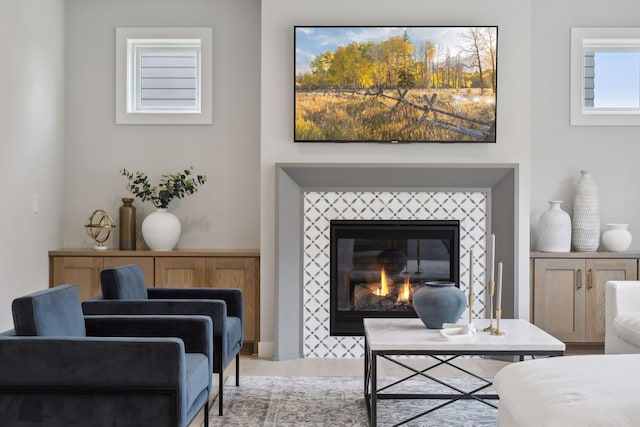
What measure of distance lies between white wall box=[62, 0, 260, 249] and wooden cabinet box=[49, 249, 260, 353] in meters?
0.47

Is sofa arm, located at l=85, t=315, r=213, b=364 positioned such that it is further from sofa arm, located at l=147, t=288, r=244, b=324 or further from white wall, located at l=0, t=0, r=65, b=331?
white wall, located at l=0, t=0, r=65, b=331

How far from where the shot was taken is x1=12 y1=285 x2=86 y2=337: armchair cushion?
269 cm

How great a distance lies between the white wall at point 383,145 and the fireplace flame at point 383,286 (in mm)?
843

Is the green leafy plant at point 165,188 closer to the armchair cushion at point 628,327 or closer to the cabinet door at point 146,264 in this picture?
the cabinet door at point 146,264

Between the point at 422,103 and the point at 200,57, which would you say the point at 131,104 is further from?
the point at 422,103

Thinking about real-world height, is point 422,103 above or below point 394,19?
below

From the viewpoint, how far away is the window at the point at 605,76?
5770mm

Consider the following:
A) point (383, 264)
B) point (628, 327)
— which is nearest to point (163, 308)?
point (383, 264)

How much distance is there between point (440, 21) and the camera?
5203 mm

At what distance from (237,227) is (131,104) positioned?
1.34m

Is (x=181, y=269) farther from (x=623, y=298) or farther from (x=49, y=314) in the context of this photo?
(x=623, y=298)

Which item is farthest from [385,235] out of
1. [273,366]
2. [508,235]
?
[273,366]

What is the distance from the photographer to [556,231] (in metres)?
5.40

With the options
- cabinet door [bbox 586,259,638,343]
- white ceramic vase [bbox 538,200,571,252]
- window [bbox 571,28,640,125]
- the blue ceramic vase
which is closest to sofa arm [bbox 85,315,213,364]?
the blue ceramic vase
